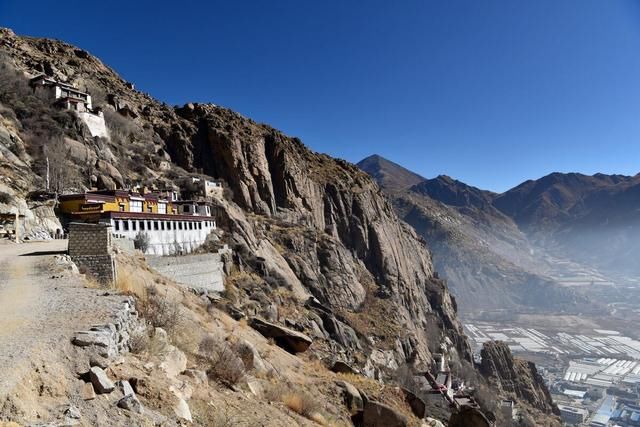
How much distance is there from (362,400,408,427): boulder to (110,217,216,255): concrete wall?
2128 centimetres

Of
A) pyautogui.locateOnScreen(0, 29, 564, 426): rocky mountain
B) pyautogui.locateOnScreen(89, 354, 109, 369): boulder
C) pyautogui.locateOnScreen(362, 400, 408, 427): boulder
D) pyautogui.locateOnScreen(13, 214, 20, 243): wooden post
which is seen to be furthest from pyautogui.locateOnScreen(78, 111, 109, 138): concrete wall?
pyautogui.locateOnScreen(89, 354, 109, 369): boulder

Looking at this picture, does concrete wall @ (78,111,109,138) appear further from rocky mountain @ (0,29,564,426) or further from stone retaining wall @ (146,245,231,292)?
stone retaining wall @ (146,245,231,292)

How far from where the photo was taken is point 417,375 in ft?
138

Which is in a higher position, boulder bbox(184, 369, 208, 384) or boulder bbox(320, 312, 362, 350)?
boulder bbox(184, 369, 208, 384)

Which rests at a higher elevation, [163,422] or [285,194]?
[285,194]

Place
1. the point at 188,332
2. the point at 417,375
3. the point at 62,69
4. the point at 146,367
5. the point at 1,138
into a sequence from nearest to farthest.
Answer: the point at 146,367
the point at 188,332
the point at 1,138
the point at 417,375
the point at 62,69

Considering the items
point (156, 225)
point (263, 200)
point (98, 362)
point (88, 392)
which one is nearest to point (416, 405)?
point (98, 362)

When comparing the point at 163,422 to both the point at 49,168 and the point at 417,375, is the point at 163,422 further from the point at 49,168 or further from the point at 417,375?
the point at 417,375

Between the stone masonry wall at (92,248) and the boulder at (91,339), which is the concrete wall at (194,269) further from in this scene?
the boulder at (91,339)

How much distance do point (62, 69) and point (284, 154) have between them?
111 feet

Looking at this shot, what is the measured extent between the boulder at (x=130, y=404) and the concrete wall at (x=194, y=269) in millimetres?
20459

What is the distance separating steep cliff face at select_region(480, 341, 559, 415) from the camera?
2345 inches

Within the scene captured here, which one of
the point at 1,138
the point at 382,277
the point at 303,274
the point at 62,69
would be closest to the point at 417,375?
the point at 303,274

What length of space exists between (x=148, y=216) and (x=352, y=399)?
23.2m
